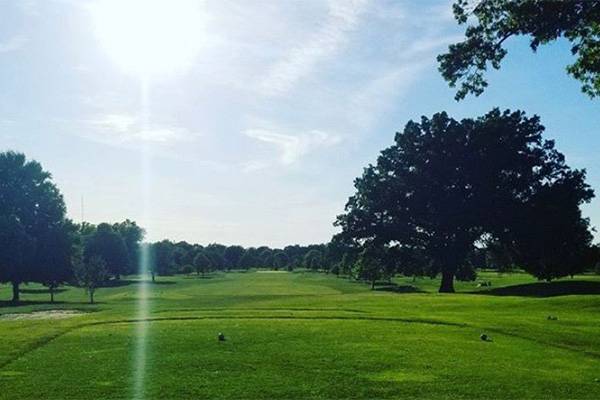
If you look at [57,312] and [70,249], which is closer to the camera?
[57,312]

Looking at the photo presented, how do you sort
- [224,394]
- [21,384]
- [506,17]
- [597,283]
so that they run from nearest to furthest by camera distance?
1. [224,394]
2. [21,384]
3. [506,17]
4. [597,283]

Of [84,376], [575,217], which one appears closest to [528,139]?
[575,217]

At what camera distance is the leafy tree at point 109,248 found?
491ft

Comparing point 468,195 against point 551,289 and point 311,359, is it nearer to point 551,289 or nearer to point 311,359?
point 551,289

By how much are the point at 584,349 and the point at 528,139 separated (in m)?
58.9

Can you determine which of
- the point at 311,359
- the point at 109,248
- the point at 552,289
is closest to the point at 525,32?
the point at 311,359

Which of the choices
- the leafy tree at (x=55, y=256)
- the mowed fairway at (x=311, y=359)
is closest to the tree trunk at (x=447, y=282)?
the mowed fairway at (x=311, y=359)

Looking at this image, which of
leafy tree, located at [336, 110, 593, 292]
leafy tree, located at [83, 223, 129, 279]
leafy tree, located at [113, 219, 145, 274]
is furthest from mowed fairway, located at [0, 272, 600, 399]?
leafy tree, located at [113, 219, 145, 274]

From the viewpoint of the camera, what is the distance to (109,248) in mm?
151000

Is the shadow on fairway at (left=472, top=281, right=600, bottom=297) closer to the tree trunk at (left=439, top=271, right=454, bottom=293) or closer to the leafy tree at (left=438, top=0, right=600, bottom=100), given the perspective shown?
the tree trunk at (left=439, top=271, right=454, bottom=293)

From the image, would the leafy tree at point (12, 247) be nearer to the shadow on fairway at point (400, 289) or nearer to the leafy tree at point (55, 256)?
the leafy tree at point (55, 256)

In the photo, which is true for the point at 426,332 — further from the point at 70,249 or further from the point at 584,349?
the point at 70,249

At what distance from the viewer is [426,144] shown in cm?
8100

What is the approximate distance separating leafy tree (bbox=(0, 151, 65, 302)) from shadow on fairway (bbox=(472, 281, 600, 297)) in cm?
5619
